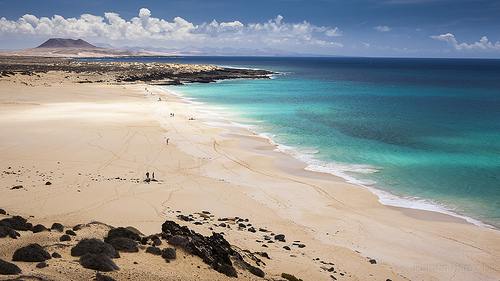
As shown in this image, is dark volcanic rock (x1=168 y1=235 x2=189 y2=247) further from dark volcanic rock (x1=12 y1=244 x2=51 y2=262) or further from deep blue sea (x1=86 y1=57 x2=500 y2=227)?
deep blue sea (x1=86 y1=57 x2=500 y2=227)

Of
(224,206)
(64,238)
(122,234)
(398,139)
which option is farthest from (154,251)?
(398,139)

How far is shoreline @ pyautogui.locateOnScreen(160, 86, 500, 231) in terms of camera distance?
1673 cm

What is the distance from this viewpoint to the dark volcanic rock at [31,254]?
26.9 ft

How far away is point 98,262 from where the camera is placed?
26.8 ft

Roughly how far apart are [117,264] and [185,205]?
282 inches

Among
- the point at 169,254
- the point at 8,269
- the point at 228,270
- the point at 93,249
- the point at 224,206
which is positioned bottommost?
the point at 224,206

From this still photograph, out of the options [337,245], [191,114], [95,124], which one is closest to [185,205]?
[337,245]

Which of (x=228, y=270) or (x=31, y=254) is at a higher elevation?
(x=31, y=254)

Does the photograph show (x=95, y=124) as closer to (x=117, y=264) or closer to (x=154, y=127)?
(x=154, y=127)

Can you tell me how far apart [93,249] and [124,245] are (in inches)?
34.8

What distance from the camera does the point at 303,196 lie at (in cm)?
1839

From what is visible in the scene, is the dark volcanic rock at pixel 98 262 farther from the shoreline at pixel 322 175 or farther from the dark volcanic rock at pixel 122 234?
the shoreline at pixel 322 175

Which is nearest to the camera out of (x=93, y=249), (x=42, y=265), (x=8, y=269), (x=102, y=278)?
(x=8, y=269)

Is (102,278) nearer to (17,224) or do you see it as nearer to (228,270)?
(228,270)
